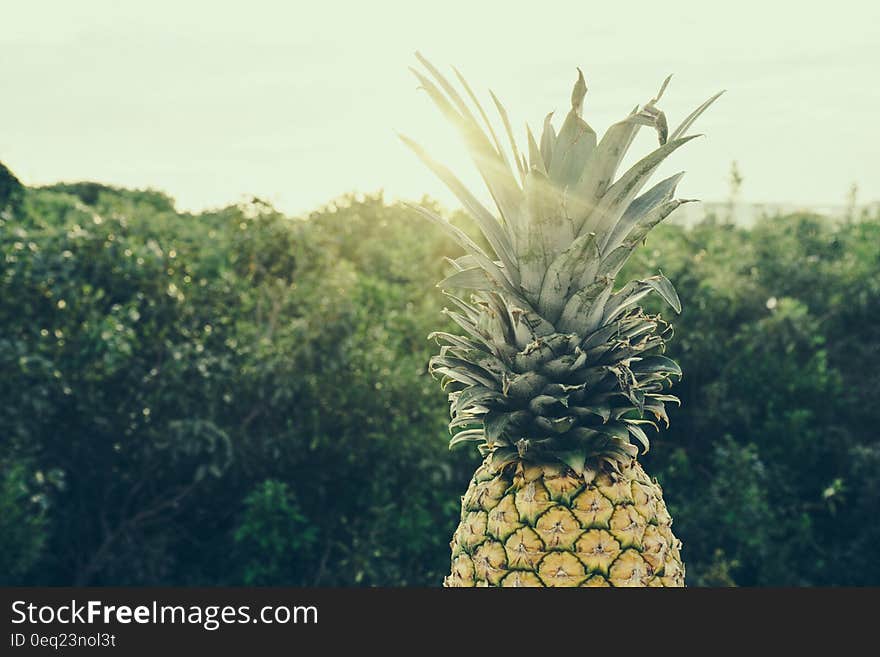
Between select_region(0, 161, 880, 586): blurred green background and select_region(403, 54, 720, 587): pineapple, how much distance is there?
5819mm

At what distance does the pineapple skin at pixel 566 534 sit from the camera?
3.00 m

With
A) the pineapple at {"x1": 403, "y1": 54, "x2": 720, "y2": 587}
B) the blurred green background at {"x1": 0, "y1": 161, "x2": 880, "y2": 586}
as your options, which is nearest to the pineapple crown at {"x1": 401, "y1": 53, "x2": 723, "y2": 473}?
the pineapple at {"x1": 403, "y1": 54, "x2": 720, "y2": 587}

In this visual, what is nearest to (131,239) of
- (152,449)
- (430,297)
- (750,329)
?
(152,449)

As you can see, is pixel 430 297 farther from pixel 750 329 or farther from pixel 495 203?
pixel 495 203

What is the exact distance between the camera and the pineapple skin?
3.00 meters

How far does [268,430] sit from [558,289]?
7.15 m

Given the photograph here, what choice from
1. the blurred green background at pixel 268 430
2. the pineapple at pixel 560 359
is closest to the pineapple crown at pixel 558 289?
the pineapple at pixel 560 359

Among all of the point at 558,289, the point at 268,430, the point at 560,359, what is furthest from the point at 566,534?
the point at 268,430

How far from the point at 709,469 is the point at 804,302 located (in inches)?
154

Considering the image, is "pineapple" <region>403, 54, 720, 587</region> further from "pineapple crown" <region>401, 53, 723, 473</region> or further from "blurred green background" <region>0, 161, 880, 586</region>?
"blurred green background" <region>0, 161, 880, 586</region>

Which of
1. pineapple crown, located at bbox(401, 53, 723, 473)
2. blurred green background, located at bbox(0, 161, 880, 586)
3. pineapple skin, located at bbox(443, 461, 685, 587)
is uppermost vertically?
blurred green background, located at bbox(0, 161, 880, 586)

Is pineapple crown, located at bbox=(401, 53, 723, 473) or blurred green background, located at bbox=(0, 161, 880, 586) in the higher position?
blurred green background, located at bbox=(0, 161, 880, 586)

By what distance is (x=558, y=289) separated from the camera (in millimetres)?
3064

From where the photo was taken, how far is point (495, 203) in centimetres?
307
